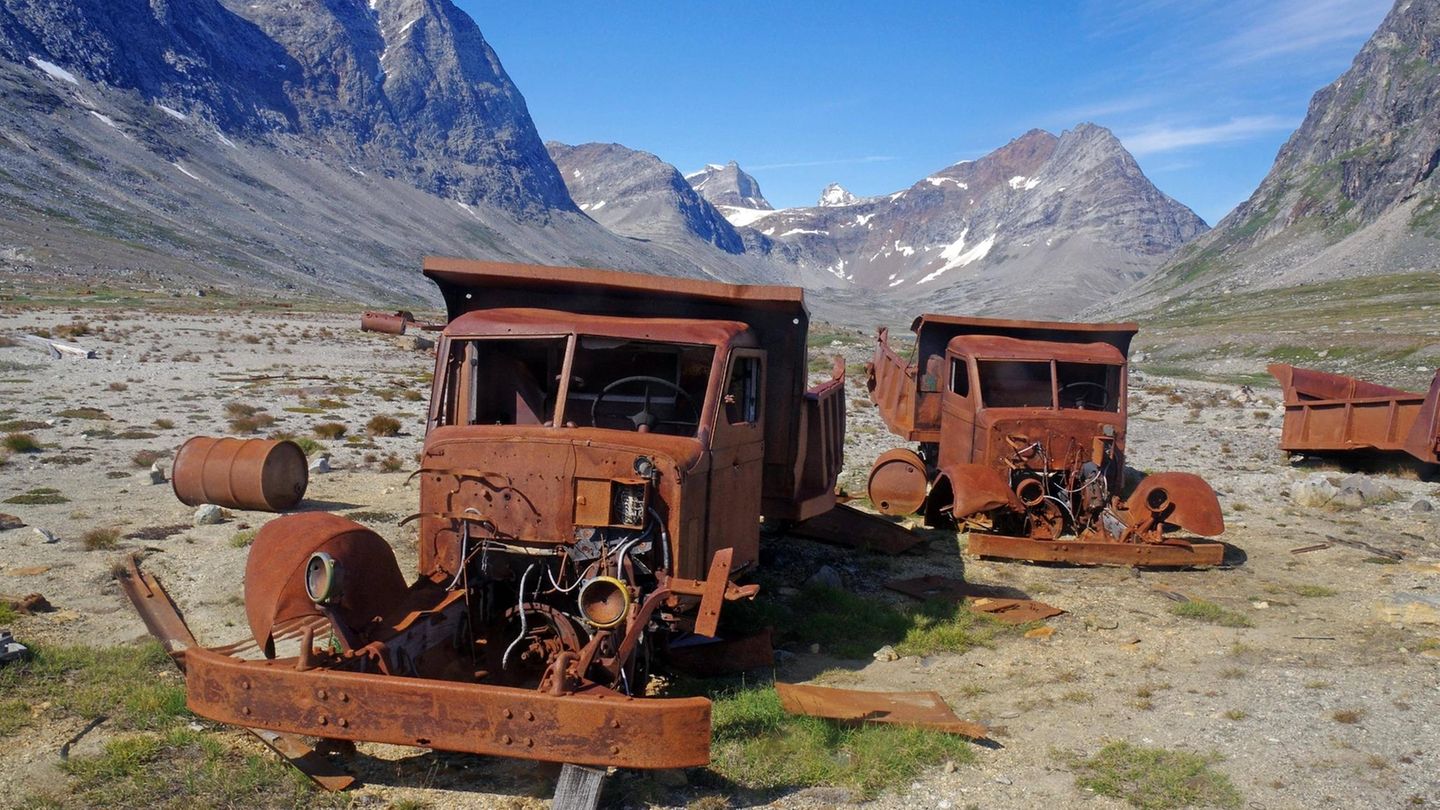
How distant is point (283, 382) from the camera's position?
2347cm

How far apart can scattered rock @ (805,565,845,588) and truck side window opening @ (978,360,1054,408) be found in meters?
3.77

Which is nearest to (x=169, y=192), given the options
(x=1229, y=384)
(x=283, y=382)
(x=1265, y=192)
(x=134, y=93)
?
(x=134, y=93)

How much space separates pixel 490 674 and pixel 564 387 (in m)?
1.77

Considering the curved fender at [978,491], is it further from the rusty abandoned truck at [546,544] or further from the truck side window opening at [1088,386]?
the rusty abandoned truck at [546,544]

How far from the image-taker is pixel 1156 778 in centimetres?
506

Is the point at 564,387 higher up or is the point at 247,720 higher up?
the point at 564,387

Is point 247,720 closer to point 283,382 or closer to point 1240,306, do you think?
point 283,382

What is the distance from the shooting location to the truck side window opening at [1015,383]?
38.9 ft

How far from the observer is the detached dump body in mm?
14359

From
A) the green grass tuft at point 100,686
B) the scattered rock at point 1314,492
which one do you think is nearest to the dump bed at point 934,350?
the scattered rock at point 1314,492

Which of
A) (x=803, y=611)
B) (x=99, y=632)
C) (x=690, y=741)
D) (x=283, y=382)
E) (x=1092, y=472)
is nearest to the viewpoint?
(x=690, y=741)

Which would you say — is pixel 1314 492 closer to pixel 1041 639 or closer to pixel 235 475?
pixel 1041 639

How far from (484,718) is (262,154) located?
145293 mm

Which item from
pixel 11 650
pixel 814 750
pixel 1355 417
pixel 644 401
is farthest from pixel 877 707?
pixel 1355 417
